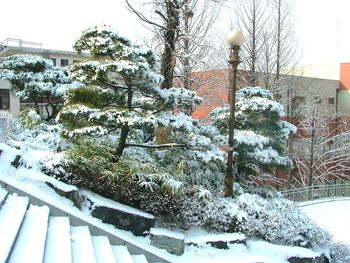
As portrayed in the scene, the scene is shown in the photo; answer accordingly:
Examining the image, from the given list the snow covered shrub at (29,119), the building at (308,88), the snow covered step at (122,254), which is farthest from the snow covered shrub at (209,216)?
the building at (308,88)

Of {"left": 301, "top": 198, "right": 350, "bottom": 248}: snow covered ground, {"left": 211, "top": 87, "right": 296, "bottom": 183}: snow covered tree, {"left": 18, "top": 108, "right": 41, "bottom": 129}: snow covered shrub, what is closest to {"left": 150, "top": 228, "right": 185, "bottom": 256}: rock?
{"left": 211, "top": 87, "right": 296, "bottom": 183}: snow covered tree

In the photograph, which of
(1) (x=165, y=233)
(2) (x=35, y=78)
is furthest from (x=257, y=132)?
(2) (x=35, y=78)

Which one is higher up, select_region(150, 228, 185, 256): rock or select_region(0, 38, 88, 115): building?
select_region(0, 38, 88, 115): building

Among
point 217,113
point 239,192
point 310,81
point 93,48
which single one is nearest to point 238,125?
point 217,113

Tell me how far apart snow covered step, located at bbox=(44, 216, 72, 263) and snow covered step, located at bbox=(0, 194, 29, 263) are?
1.27ft

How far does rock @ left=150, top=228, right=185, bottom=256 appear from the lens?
5980mm

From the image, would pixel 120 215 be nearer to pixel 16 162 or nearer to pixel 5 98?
pixel 16 162

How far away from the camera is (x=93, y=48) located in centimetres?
738

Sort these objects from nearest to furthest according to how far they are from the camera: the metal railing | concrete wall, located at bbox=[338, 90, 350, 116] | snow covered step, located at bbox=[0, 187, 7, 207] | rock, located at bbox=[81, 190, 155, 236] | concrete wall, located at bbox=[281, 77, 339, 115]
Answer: snow covered step, located at bbox=[0, 187, 7, 207] < rock, located at bbox=[81, 190, 155, 236] < the metal railing < concrete wall, located at bbox=[281, 77, 339, 115] < concrete wall, located at bbox=[338, 90, 350, 116]

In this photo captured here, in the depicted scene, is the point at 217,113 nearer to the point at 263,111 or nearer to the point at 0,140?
the point at 263,111

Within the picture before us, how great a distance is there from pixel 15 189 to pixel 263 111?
18.3 feet

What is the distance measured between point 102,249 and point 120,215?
112 cm

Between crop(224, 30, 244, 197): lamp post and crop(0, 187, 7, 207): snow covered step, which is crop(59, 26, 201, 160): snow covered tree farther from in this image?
crop(0, 187, 7, 207): snow covered step

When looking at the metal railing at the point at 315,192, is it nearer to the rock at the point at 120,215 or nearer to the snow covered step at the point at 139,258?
the rock at the point at 120,215
